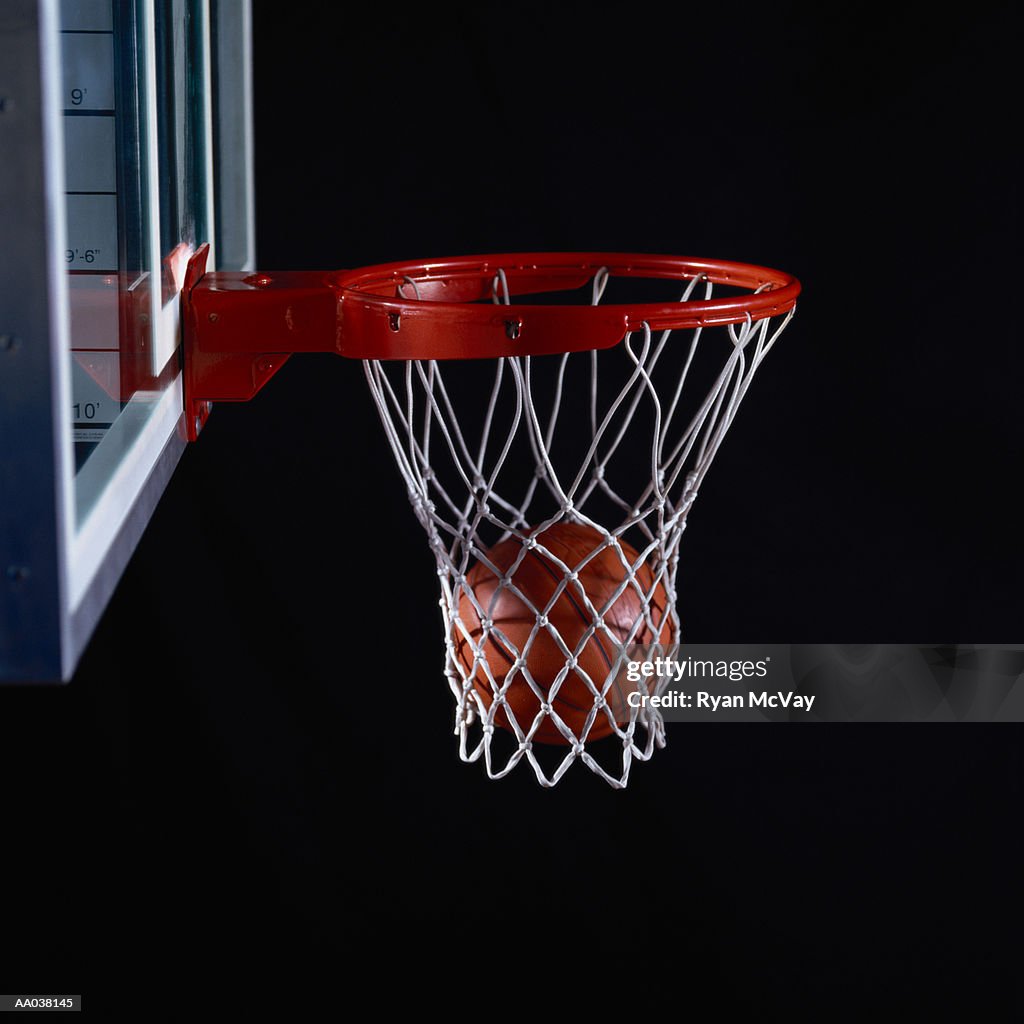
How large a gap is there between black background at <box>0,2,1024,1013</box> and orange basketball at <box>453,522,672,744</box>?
59cm

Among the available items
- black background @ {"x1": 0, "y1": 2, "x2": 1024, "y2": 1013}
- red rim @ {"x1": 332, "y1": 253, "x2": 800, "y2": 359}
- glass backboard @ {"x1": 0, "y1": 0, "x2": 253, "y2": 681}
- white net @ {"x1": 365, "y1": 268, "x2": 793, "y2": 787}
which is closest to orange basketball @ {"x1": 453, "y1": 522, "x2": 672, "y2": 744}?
white net @ {"x1": 365, "y1": 268, "x2": 793, "y2": 787}

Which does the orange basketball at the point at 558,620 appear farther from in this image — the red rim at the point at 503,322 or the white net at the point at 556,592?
the red rim at the point at 503,322

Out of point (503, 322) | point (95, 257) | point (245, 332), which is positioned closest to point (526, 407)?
point (503, 322)

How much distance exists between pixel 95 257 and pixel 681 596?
3.70 ft

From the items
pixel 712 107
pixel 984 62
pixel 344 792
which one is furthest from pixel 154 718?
pixel 984 62

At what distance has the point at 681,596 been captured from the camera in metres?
1.86

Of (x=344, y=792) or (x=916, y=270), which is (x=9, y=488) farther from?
(x=916, y=270)

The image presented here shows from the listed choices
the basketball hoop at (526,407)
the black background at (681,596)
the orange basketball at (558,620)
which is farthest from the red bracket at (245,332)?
the black background at (681,596)

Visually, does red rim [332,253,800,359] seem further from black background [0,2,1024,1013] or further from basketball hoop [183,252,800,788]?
black background [0,2,1024,1013]

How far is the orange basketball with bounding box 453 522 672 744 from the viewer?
1.23m

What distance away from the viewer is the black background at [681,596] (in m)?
1.74

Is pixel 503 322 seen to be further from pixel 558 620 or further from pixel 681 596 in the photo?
pixel 681 596

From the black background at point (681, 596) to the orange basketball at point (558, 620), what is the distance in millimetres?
588

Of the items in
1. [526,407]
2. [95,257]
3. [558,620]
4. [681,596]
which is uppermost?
[95,257]
